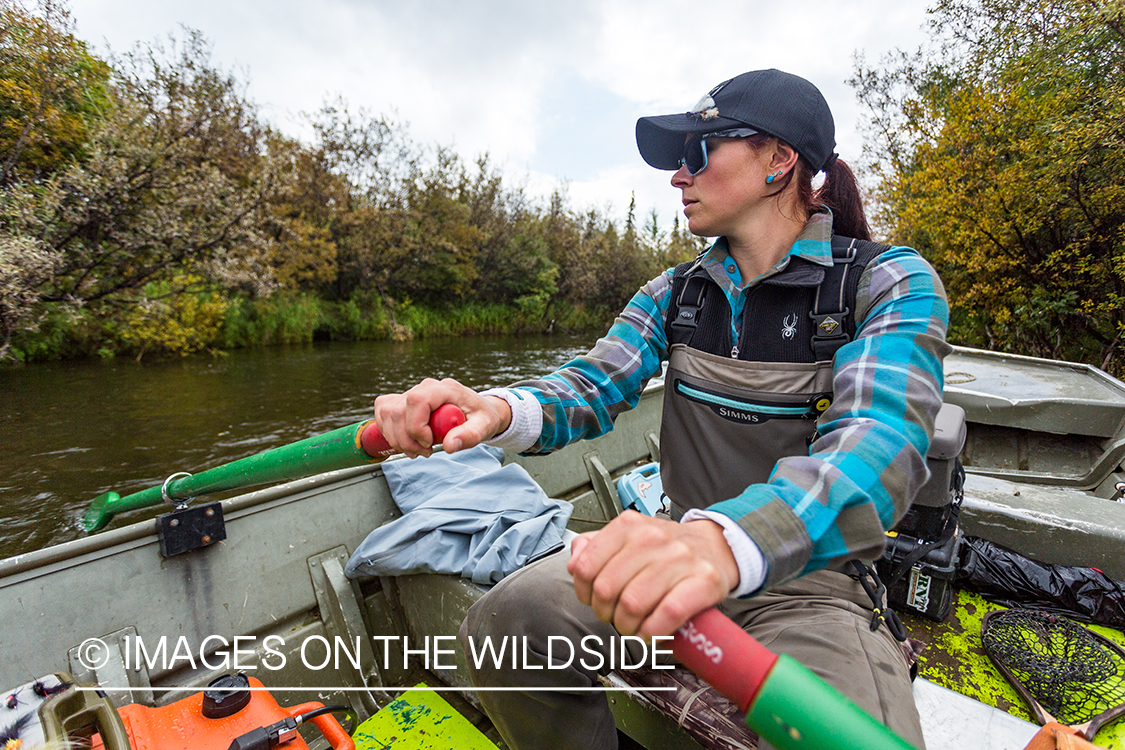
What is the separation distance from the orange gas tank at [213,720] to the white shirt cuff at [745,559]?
1194 mm

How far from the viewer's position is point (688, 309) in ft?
5.21

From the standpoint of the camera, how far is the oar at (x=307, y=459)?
1238 millimetres

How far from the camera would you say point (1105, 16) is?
7973 mm

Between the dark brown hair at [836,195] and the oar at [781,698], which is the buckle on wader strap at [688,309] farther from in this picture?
the oar at [781,698]

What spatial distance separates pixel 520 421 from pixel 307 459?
0.61 meters

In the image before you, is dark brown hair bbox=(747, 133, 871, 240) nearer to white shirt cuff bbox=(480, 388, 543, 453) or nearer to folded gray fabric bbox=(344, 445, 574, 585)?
white shirt cuff bbox=(480, 388, 543, 453)

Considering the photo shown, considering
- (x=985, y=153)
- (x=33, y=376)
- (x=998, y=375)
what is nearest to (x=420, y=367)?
(x=33, y=376)

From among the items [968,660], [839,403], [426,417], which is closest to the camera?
[839,403]

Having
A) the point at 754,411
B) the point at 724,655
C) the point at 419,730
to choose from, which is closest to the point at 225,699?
the point at 419,730

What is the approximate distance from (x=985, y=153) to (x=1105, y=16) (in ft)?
9.66

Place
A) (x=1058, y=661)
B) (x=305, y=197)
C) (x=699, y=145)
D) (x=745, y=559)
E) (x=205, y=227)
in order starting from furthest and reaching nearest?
(x=305, y=197), (x=205, y=227), (x=1058, y=661), (x=699, y=145), (x=745, y=559)

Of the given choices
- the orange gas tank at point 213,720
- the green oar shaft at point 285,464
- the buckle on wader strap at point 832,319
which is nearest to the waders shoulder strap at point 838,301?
the buckle on wader strap at point 832,319

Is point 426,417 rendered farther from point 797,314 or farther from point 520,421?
point 797,314

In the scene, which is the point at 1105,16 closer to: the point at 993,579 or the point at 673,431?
the point at 993,579
